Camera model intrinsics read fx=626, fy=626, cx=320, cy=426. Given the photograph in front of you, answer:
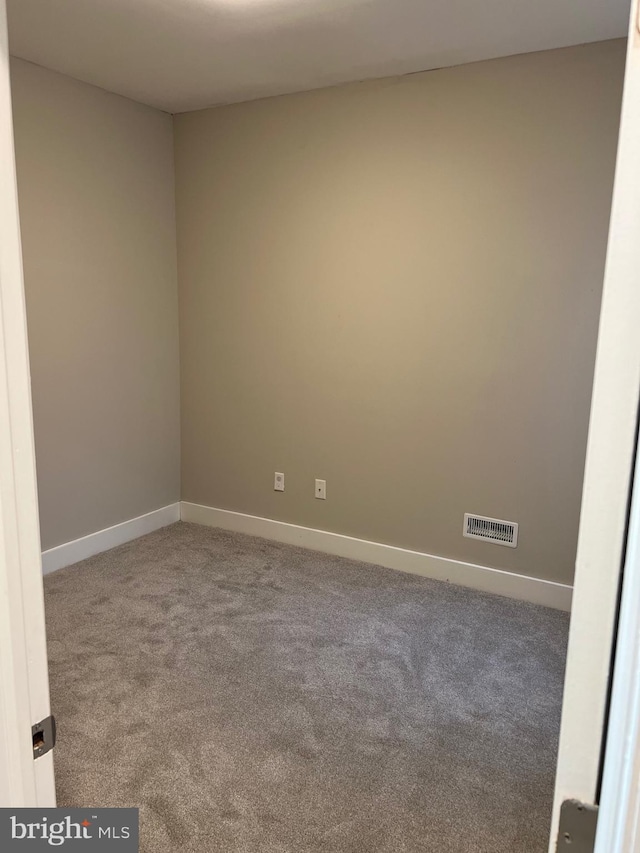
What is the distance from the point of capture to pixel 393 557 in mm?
3471

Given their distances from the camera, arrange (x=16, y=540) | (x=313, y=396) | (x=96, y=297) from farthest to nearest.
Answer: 1. (x=313, y=396)
2. (x=96, y=297)
3. (x=16, y=540)

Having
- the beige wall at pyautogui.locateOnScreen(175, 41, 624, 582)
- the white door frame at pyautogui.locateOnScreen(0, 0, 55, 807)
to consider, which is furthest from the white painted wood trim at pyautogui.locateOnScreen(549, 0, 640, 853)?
the beige wall at pyautogui.locateOnScreen(175, 41, 624, 582)

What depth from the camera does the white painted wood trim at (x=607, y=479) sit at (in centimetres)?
49

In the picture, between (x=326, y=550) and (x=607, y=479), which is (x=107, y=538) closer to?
(x=326, y=550)

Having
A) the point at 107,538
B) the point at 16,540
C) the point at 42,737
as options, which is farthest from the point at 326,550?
the point at 16,540

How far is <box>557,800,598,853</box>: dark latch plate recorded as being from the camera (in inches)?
23.4

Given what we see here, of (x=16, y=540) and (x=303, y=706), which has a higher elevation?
(x=16, y=540)

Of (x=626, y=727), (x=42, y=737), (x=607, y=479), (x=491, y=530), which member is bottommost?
(x=491, y=530)

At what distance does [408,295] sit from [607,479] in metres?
2.77

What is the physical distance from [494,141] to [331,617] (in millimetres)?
2324

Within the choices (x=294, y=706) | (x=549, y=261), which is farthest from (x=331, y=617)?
(x=549, y=261)

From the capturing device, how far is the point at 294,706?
7.43ft

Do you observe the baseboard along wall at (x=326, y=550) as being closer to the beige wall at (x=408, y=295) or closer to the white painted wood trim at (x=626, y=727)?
the beige wall at (x=408, y=295)

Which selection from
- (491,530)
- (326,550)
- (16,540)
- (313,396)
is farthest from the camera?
(326,550)
